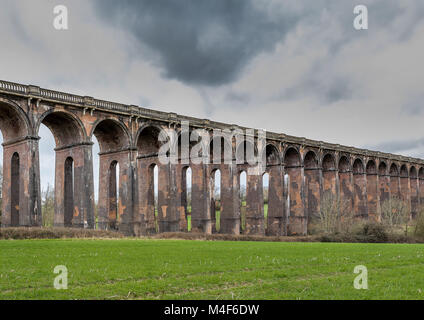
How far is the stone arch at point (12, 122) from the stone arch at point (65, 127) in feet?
7.84

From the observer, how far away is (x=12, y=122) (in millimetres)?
33375

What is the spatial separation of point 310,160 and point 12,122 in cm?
4128

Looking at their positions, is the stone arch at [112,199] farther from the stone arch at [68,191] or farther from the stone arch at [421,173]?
the stone arch at [421,173]

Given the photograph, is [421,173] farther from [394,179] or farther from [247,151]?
[247,151]

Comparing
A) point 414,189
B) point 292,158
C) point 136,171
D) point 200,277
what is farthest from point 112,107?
point 414,189

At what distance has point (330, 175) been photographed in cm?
6425

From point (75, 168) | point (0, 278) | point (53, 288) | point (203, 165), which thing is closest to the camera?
point (53, 288)

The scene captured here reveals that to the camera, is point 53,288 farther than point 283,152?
No

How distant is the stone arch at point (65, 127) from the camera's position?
35719 millimetres

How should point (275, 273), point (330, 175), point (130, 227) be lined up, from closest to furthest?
point (275, 273) < point (130, 227) < point (330, 175)

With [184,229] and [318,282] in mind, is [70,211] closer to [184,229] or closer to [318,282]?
[184,229]

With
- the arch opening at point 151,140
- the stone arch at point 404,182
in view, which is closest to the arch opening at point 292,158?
the arch opening at point 151,140

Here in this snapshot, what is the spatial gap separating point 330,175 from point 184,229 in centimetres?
2681

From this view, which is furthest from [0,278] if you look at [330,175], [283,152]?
[330,175]
